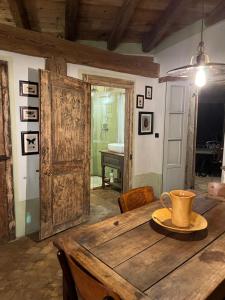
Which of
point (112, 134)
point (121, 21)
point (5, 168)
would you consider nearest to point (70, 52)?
point (121, 21)

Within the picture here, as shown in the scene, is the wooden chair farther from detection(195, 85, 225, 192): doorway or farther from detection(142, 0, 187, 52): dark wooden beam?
detection(195, 85, 225, 192): doorway

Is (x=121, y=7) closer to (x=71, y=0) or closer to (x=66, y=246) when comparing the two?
(x=71, y=0)

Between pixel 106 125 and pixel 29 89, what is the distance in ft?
9.76

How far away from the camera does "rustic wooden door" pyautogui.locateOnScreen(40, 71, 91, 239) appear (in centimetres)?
259

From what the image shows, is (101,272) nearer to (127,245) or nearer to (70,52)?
(127,245)

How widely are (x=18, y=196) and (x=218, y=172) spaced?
518 centimetres

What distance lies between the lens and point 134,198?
6.28 feet

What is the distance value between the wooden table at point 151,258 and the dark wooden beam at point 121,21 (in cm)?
234

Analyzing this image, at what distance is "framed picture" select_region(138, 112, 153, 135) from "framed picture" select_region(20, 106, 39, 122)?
176 cm

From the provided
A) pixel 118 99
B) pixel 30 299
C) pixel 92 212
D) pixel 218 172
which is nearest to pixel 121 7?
pixel 118 99

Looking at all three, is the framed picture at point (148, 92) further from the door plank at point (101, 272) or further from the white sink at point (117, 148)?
the door plank at point (101, 272)

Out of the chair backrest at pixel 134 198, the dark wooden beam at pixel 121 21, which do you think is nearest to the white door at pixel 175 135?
the dark wooden beam at pixel 121 21

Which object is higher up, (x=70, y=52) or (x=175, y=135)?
(x=70, y=52)

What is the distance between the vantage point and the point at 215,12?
290 cm
